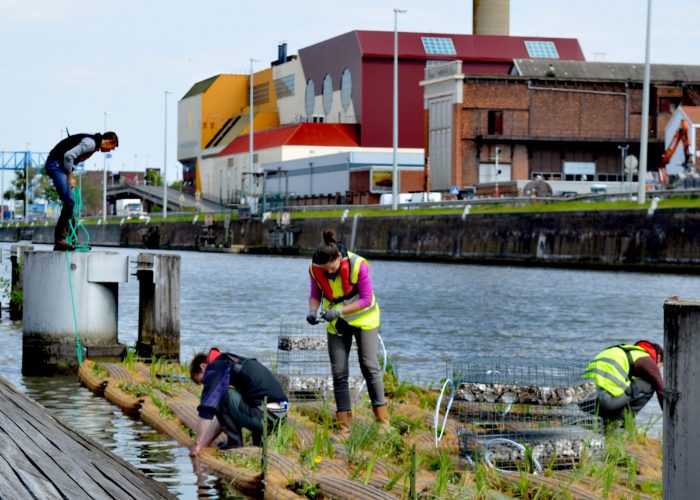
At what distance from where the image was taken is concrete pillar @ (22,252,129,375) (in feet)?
54.3

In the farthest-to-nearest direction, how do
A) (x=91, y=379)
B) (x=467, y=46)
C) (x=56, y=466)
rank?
(x=467, y=46)
(x=91, y=379)
(x=56, y=466)

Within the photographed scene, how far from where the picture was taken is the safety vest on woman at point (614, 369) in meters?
12.4

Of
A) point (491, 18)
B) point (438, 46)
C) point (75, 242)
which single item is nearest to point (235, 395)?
point (75, 242)

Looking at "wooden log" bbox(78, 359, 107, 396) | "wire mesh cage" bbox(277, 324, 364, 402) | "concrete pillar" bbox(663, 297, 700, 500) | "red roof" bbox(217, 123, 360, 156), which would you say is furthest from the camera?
"red roof" bbox(217, 123, 360, 156)

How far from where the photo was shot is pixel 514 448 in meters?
10.3

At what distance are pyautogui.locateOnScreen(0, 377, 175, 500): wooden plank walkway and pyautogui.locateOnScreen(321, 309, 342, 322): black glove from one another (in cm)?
234

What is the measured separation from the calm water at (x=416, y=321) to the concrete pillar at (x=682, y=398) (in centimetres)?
468

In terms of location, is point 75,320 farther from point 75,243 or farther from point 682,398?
point 682,398

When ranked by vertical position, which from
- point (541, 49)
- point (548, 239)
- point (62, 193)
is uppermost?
point (541, 49)

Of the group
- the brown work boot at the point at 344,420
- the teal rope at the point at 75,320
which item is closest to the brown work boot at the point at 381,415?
the brown work boot at the point at 344,420

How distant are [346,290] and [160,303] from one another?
579 cm

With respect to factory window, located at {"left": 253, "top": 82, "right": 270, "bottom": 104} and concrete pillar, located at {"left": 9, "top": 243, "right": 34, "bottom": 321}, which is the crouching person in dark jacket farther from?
factory window, located at {"left": 253, "top": 82, "right": 270, "bottom": 104}

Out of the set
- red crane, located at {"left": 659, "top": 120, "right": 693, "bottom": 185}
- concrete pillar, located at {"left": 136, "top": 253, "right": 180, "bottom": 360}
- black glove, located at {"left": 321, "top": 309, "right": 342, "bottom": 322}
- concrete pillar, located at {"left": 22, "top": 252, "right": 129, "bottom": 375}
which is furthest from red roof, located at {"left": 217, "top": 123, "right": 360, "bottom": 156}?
black glove, located at {"left": 321, "top": 309, "right": 342, "bottom": 322}

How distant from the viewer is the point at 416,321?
1222 inches
